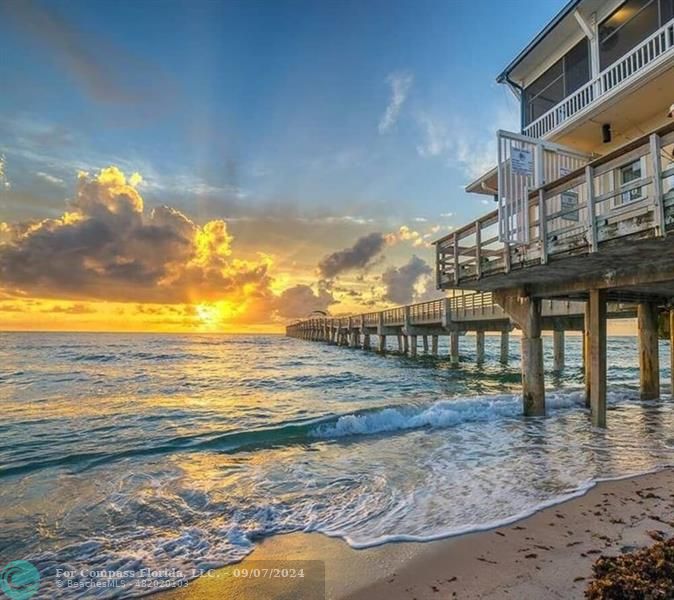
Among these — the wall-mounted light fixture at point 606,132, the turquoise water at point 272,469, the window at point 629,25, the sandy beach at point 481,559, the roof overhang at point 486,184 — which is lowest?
the turquoise water at point 272,469

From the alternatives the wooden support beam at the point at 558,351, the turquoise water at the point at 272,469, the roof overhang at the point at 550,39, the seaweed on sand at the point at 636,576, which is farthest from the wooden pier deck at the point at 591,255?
the wooden support beam at the point at 558,351

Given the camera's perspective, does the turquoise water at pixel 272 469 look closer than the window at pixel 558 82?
Yes

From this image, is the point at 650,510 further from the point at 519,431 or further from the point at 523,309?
the point at 523,309

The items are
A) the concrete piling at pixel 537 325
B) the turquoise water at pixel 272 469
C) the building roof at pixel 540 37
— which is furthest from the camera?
the building roof at pixel 540 37

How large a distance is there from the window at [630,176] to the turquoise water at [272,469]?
5027 mm

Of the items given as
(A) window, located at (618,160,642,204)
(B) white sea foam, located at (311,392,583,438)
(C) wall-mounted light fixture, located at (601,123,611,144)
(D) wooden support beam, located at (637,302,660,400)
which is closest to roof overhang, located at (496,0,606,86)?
(C) wall-mounted light fixture, located at (601,123,611,144)

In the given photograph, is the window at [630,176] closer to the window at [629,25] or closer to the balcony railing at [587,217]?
the balcony railing at [587,217]

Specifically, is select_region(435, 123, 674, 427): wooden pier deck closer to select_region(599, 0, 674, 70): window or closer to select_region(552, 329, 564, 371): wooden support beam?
select_region(599, 0, 674, 70): window

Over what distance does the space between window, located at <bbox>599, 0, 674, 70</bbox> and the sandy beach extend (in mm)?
8490

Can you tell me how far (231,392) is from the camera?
1850 centimetres

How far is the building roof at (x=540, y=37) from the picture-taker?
9.41m

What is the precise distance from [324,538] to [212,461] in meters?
4.47

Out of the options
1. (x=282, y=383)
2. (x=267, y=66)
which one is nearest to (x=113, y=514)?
(x=267, y=66)

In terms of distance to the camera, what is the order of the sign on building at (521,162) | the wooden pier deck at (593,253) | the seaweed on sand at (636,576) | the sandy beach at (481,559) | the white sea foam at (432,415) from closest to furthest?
the seaweed on sand at (636,576) < the sandy beach at (481,559) < the wooden pier deck at (593,253) < the sign on building at (521,162) < the white sea foam at (432,415)
